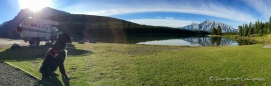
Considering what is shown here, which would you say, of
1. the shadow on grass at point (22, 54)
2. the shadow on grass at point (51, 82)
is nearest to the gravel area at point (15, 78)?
the shadow on grass at point (51, 82)

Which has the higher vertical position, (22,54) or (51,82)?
(22,54)

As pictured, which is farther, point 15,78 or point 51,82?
point 51,82

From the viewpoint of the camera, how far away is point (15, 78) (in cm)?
807

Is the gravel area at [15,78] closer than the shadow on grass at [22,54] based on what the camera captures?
Yes

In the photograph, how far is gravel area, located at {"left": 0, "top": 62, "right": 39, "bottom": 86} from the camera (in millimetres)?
7530

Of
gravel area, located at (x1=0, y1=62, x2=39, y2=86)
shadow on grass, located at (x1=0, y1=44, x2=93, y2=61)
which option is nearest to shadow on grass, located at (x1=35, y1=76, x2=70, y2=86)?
gravel area, located at (x1=0, y1=62, x2=39, y2=86)

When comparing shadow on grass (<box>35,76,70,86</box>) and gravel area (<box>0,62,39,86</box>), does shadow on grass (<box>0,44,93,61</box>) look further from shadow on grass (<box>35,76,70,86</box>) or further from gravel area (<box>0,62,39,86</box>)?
shadow on grass (<box>35,76,70,86</box>)

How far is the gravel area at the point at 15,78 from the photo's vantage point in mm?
7530

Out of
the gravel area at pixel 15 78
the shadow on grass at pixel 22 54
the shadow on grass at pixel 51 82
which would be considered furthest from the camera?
the shadow on grass at pixel 22 54

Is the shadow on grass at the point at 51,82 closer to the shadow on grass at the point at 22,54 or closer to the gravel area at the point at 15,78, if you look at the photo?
the gravel area at the point at 15,78

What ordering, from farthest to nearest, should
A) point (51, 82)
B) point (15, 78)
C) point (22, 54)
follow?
point (22, 54)
point (51, 82)
point (15, 78)

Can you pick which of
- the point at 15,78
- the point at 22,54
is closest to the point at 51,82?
the point at 15,78

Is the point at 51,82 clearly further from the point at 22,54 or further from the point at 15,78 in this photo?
the point at 22,54

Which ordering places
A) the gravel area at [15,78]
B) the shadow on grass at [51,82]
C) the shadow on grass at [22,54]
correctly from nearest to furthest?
the gravel area at [15,78] → the shadow on grass at [51,82] → the shadow on grass at [22,54]
